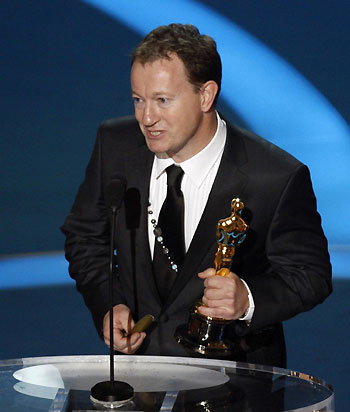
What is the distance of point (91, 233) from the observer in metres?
2.47

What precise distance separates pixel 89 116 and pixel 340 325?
264 centimetres

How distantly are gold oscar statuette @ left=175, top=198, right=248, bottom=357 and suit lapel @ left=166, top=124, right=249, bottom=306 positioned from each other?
0.18 metres

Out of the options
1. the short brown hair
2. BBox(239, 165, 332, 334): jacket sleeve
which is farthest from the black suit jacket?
the short brown hair

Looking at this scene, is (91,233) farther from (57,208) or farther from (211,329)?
(57,208)

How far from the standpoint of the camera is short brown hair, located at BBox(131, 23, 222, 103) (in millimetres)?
2174

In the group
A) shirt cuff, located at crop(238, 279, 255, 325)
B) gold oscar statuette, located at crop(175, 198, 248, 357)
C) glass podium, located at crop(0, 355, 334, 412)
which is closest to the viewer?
glass podium, located at crop(0, 355, 334, 412)

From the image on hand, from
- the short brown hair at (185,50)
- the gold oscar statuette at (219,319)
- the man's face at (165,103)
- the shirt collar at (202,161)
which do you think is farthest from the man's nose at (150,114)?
the gold oscar statuette at (219,319)

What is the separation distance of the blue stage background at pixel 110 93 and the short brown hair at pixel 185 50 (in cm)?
337

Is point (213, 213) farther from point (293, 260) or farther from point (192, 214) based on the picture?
point (293, 260)

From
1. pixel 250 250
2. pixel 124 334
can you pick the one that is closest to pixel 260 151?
pixel 250 250

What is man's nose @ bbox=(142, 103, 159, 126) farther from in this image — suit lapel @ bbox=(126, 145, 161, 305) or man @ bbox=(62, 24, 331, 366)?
suit lapel @ bbox=(126, 145, 161, 305)

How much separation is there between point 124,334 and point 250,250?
0.40 metres

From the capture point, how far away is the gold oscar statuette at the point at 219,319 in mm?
1964

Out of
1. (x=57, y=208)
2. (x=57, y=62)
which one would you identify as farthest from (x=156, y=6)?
(x=57, y=208)
